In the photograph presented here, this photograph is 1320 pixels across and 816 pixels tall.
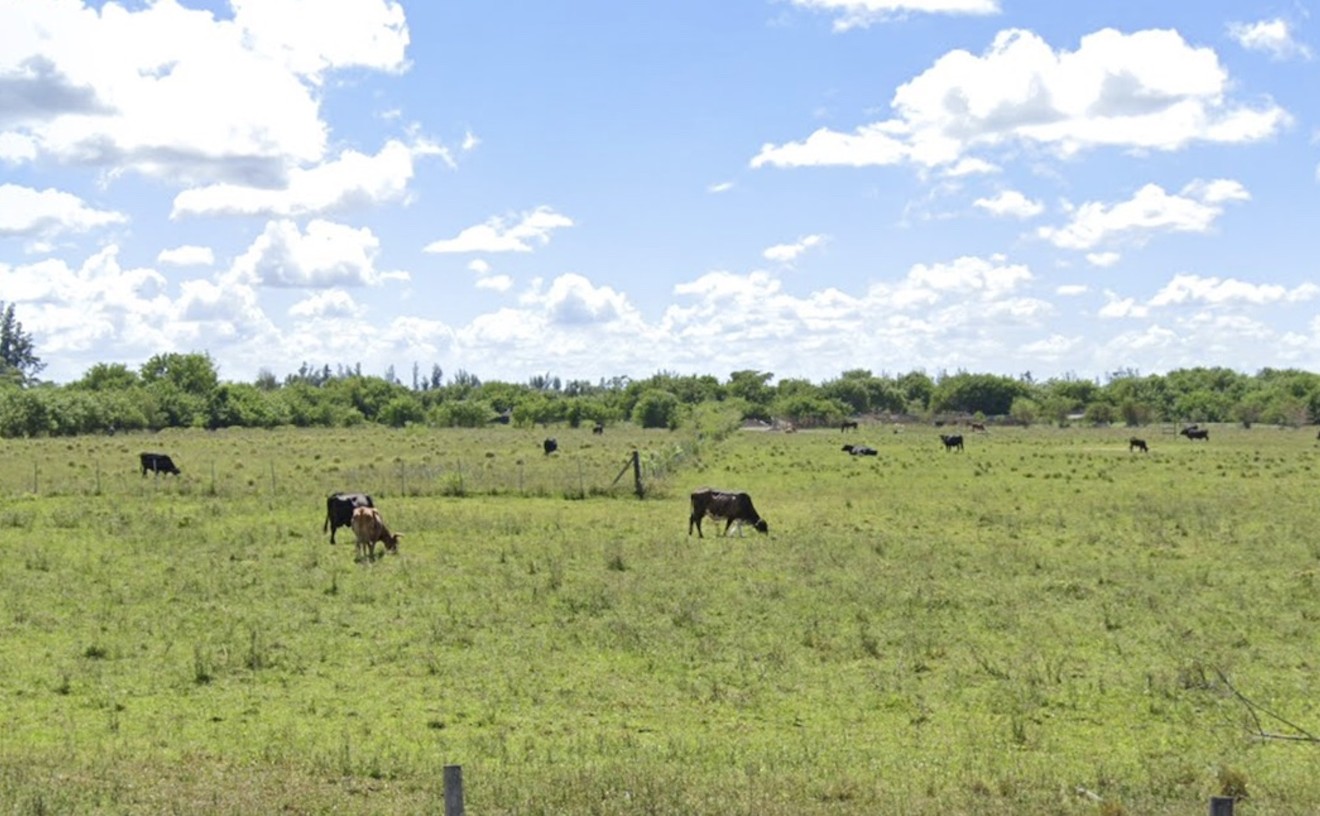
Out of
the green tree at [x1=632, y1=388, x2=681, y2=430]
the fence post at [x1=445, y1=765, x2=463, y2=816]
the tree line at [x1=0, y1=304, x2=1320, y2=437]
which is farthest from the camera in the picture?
the green tree at [x1=632, y1=388, x2=681, y2=430]

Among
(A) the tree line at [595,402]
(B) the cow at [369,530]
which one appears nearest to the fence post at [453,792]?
(B) the cow at [369,530]

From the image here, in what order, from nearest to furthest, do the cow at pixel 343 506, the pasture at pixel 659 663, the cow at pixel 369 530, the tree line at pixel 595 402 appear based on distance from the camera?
the pasture at pixel 659 663 → the cow at pixel 369 530 → the cow at pixel 343 506 → the tree line at pixel 595 402

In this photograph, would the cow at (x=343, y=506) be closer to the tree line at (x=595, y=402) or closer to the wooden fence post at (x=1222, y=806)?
the wooden fence post at (x=1222, y=806)

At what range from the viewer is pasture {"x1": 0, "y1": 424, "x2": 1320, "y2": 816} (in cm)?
1042

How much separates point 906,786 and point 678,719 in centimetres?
324

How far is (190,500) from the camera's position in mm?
35844

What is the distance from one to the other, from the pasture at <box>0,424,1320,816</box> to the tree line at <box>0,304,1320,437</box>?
252 ft

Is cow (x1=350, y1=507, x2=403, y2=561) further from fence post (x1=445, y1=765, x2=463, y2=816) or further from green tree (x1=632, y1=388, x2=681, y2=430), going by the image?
green tree (x1=632, y1=388, x2=681, y2=430)

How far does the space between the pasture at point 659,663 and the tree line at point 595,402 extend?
76.9 m

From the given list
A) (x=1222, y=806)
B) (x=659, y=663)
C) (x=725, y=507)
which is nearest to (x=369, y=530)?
(x=725, y=507)

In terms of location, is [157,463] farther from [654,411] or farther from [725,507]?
[654,411]

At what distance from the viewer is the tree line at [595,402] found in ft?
339

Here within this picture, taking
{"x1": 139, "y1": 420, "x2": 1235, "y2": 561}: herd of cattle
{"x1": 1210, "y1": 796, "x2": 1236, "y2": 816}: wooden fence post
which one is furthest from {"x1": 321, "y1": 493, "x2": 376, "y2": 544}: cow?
{"x1": 1210, "y1": 796, "x2": 1236, "y2": 816}: wooden fence post

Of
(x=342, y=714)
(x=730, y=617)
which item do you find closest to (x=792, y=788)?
(x=342, y=714)
